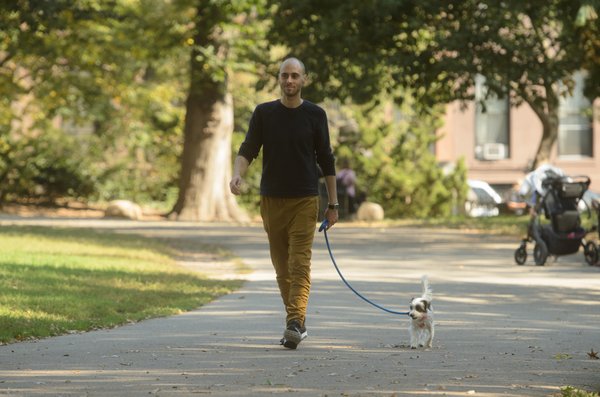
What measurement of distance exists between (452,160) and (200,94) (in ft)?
56.8

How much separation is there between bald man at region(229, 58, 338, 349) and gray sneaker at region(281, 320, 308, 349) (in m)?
0.02

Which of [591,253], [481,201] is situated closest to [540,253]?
[591,253]

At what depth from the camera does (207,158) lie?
123ft

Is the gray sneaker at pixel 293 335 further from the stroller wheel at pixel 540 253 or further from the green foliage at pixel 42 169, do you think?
the green foliage at pixel 42 169

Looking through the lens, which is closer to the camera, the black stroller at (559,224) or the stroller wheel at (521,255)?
the black stroller at (559,224)

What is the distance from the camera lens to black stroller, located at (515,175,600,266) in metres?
20.0

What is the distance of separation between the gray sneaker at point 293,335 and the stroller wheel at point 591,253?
1056 centimetres

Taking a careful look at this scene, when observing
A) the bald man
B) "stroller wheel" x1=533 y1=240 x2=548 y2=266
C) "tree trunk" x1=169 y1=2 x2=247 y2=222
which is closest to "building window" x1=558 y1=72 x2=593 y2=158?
"tree trunk" x1=169 y1=2 x2=247 y2=222

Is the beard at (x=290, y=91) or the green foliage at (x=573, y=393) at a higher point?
the beard at (x=290, y=91)

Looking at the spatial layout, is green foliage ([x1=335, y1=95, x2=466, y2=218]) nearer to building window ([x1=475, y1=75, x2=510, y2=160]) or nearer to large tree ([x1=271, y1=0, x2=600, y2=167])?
large tree ([x1=271, y1=0, x2=600, y2=167])

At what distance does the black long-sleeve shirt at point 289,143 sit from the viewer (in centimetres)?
1034

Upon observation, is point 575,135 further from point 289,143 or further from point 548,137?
point 289,143

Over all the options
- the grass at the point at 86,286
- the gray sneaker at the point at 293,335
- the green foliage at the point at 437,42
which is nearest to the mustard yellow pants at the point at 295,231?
the gray sneaker at the point at 293,335

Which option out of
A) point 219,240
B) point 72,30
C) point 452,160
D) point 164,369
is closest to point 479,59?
A: point 219,240
